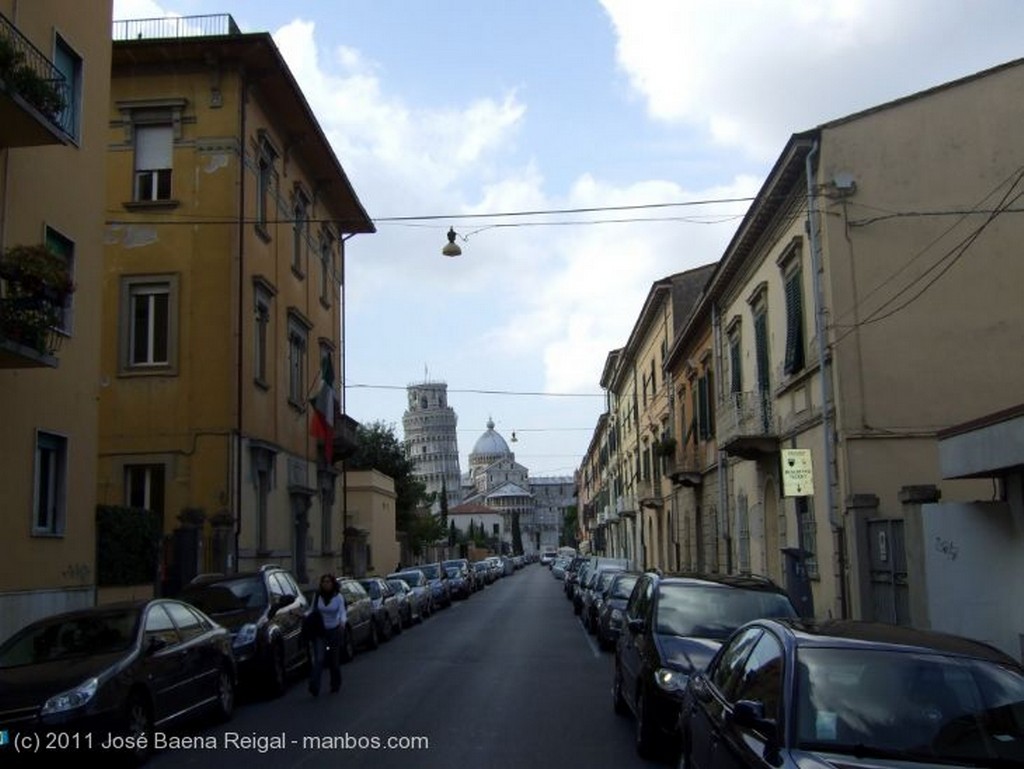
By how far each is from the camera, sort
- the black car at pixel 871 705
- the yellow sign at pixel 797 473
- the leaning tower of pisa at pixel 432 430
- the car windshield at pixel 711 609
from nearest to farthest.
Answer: the black car at pixel 871 705 → the car windshield at pixel 711 609 → the yellow sign at pixel 797 473 → the leaning tower of pisa at pixel 432 430

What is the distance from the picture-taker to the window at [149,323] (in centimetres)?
2370

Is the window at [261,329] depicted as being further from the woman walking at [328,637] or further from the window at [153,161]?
the woman walking at [328,637]

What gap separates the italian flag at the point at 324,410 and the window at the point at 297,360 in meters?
0.40

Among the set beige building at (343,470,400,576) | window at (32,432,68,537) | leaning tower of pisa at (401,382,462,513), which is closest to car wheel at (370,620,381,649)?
window at (32,432,68,537)

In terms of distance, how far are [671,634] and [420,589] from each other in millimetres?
21084

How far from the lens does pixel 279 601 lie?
583 inches

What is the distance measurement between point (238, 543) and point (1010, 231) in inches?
638

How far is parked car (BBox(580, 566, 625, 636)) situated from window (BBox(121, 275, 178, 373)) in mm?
10603

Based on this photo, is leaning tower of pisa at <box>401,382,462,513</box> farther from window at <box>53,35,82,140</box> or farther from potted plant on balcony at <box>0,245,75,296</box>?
potted plant on balcony at <box>0,245,75,296</box>

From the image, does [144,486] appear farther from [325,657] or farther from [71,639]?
[71,639]

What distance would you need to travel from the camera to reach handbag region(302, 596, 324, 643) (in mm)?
13617

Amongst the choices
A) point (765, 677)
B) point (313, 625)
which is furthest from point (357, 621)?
point (765, 677)

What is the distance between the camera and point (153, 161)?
24.4 m

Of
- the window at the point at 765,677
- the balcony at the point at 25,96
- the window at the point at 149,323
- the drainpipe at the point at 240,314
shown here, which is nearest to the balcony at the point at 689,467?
the drainpipe at the point at 240,314
